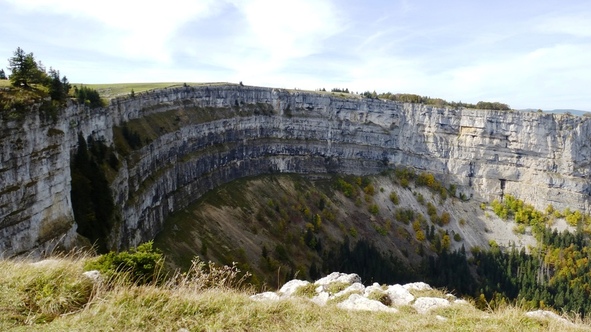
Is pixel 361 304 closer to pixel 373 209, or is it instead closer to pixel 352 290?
pixel 352 290

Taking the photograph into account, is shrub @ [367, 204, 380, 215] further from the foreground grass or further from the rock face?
the foreground grass

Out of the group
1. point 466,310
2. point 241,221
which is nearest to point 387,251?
point 241,221

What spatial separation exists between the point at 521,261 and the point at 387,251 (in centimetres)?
3911

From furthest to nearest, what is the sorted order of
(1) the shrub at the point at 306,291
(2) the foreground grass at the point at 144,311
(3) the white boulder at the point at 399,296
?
(1) the shrub at the point at 306,291 → (3) the white boulder at the point at 399,296 → (2) the foreground grass at the point at 144,311

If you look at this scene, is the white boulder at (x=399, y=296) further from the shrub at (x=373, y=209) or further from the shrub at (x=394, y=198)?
the shrub at (x=394, y=198)

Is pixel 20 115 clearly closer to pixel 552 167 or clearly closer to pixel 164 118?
pixel 164 118

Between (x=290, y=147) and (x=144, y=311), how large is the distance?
106 metres

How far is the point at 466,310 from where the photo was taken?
1617 centimetres

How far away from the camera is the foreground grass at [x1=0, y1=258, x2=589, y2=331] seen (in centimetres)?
920

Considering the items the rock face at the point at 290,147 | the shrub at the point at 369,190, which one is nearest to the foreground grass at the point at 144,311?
the rock face at the point at 290,147

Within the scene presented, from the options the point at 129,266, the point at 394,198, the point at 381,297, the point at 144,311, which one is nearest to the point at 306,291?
the point at 381,297

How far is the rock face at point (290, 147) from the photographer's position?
4184cm

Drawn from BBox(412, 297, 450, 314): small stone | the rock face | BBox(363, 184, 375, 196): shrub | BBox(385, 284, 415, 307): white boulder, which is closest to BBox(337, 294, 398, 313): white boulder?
BBox(412, 297, 450, 314): small stone

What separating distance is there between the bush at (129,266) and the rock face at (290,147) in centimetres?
2057
